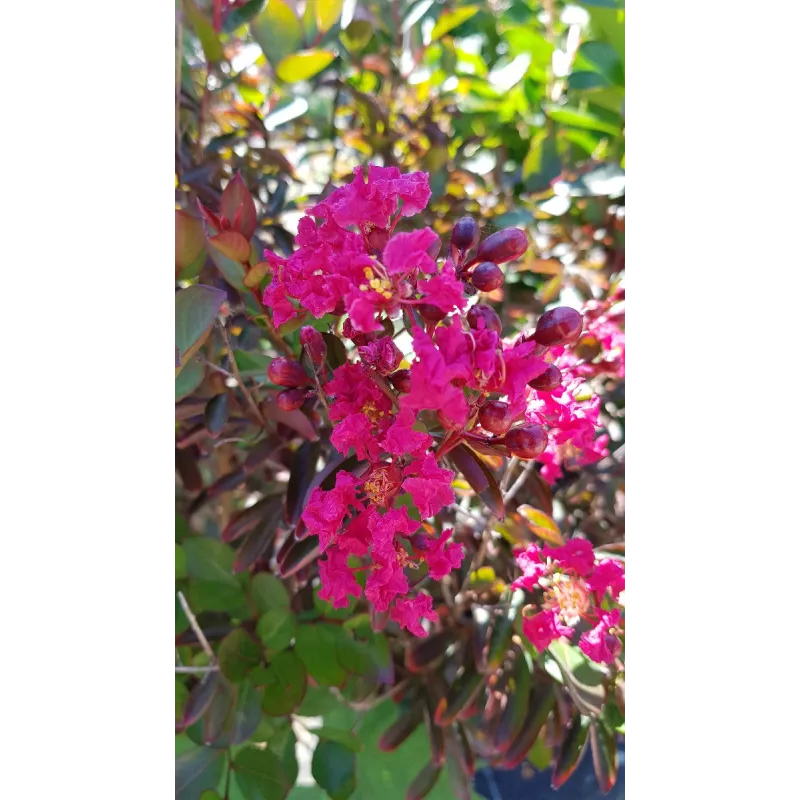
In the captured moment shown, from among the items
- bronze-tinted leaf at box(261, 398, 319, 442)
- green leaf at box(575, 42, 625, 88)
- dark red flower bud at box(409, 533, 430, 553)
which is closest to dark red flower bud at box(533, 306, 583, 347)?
dark red flower bud at box(409, 533, 430, 553)

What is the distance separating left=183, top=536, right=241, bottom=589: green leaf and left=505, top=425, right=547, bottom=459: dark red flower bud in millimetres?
492

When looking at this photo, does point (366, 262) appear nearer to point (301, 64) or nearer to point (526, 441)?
point (526, 441)

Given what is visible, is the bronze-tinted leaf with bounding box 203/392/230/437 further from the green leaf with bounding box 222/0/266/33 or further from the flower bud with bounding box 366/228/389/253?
the green leaf with bounding box 222/0/266/33

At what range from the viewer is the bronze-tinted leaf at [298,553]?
0.73 metres

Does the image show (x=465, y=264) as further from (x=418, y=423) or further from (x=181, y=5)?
(x=181, y=5)

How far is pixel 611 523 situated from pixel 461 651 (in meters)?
0.40

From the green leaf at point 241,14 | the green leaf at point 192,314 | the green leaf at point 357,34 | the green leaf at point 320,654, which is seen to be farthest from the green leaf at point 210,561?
the green leaf at point 357,34

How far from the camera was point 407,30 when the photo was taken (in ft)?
3.89

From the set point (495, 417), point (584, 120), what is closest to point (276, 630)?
point (495, 417)

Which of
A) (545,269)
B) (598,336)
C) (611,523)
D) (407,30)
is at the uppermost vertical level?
(407,30)

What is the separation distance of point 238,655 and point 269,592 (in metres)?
0.08

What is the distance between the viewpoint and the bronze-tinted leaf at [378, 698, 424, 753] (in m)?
0.95

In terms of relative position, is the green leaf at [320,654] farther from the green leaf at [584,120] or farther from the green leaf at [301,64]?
the green leaf at [584,120]

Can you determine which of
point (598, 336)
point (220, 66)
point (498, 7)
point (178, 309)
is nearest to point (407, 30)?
point (498, 7)
